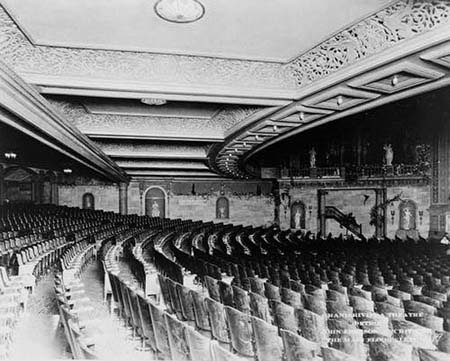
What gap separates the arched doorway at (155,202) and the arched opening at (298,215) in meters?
6.85

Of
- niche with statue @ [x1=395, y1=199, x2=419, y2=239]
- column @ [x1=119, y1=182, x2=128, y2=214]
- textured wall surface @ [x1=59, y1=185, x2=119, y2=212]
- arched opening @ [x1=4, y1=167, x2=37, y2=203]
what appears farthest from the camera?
column @ [x1=119, y1=182, x2=128, y2=214]

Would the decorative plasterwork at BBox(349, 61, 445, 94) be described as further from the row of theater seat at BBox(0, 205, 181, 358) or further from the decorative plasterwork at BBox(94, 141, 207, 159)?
the decorative plasterwork at BBox(94, 141, 207, 159)

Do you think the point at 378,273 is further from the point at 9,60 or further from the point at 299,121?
the point at 9,60

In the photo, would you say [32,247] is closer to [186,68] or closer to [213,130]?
[186,68]

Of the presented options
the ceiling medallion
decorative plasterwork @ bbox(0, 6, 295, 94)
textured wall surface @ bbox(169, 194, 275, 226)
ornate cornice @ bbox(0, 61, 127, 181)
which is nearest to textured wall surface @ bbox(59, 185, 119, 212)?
textured wall surface @ bbox(169, 194, 275, 226)

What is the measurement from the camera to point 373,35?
4535 millimetres

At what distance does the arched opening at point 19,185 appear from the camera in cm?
1869

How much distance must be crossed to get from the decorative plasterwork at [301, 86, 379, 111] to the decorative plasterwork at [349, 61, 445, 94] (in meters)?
0.26

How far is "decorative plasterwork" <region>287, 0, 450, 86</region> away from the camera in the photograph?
389 cm

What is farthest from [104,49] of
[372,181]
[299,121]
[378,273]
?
[372,181]

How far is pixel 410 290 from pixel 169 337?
437 centimetres

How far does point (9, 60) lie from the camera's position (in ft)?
16.8

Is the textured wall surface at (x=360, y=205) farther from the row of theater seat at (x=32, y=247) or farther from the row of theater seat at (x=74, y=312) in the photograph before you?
the row of theater seat at (x=74, y=312)

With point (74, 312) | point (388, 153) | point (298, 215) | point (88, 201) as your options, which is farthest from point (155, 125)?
point (298, 215)
